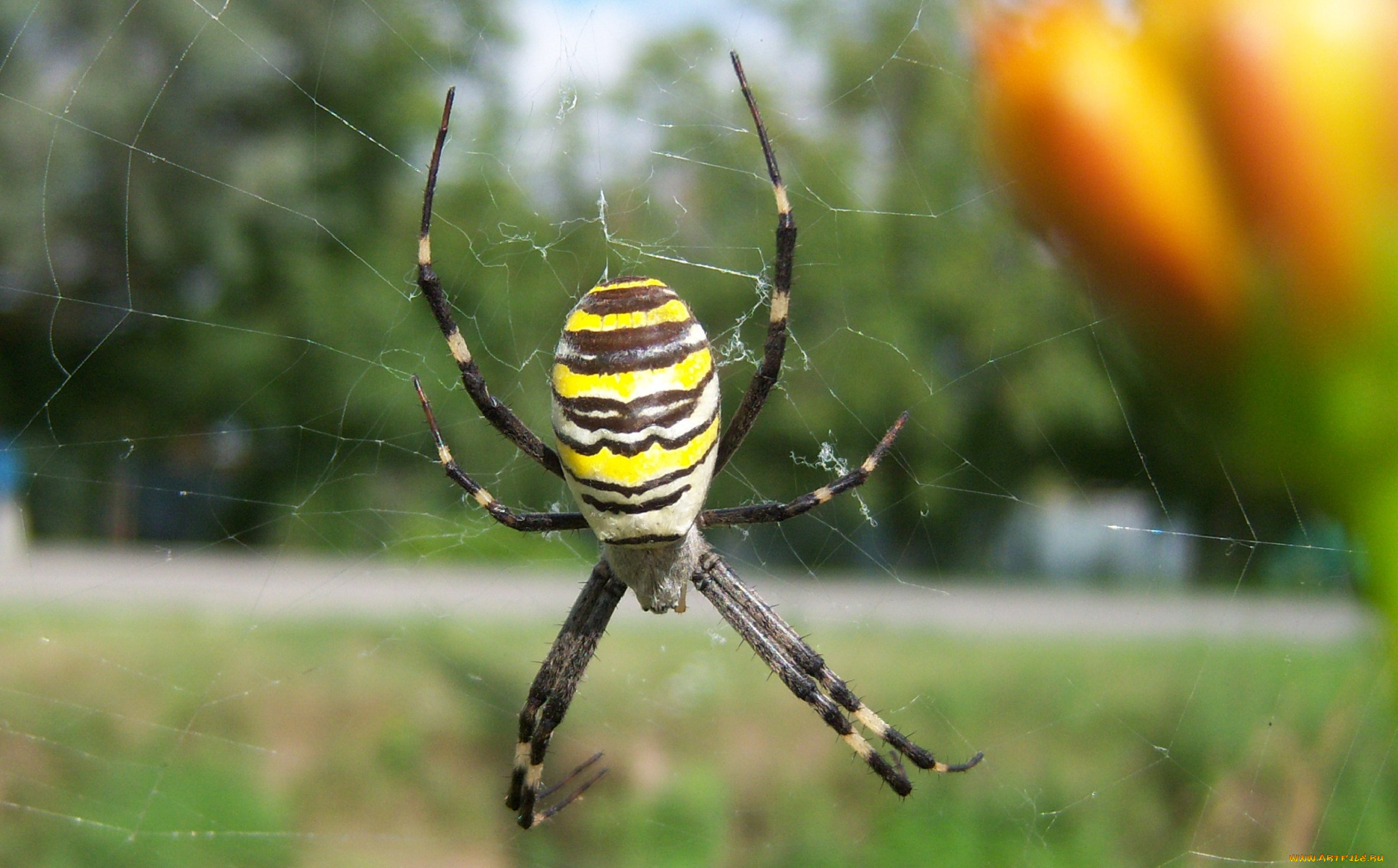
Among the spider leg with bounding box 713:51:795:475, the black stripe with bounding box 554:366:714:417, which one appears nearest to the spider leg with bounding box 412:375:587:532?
the spider leg with bounding box 713:51:795:475

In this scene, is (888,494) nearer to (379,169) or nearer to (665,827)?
(665,827)

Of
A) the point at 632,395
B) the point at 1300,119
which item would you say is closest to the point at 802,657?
the point at 632,395

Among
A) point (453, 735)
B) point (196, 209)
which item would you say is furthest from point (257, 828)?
point (196, 209)

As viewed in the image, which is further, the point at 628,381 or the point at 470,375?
the point at 470,375

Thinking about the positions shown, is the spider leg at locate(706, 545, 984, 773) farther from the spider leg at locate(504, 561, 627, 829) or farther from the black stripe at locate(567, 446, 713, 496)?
the black stripe at locate(567, 446, 713, 496)

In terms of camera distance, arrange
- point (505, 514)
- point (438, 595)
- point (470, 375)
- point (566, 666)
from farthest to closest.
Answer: point (438, 595) < point (566, 666) < point (505, 514) < point (470, 375)

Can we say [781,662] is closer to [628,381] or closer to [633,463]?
[633,463]
